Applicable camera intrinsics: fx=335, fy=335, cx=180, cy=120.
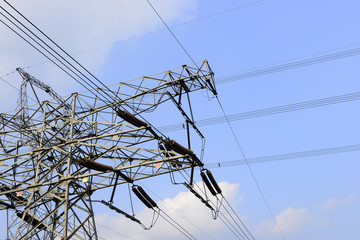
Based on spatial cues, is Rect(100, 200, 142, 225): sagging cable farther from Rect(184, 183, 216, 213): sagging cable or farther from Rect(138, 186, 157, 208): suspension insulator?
Rect(184, 183, 216, 213): sagging cable

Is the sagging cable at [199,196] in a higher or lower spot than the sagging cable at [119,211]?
higher

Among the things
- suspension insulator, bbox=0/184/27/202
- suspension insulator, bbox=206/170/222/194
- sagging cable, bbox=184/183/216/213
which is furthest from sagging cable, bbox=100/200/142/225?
suspension insulator, bbox=0/184/27/202

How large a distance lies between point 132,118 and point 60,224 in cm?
617

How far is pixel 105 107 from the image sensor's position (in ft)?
59.5

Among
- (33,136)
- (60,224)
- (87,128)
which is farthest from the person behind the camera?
(33,136)

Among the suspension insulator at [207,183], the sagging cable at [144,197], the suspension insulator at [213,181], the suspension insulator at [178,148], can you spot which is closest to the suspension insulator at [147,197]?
the sagging cable at [144,197]

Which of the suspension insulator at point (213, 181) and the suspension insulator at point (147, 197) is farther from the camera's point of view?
the suspension insulator at point (147, 197)

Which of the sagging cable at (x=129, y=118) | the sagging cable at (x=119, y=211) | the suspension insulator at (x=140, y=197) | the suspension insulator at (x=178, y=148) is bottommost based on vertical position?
the sagging cable at (x=119, y=211)

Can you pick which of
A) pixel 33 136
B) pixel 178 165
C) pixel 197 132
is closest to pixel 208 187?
pixel 178 165

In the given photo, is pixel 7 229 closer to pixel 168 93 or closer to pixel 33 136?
pixel 33 136

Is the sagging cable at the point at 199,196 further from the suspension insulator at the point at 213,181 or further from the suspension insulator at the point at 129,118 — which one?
the suspension insulator at the point at 129,118

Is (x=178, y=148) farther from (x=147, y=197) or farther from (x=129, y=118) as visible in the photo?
(x=147, y=197)

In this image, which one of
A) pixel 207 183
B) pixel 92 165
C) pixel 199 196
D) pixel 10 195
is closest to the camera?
pixel 92 165

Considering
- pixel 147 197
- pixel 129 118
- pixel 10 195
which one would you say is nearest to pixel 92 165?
pixel 129 118
